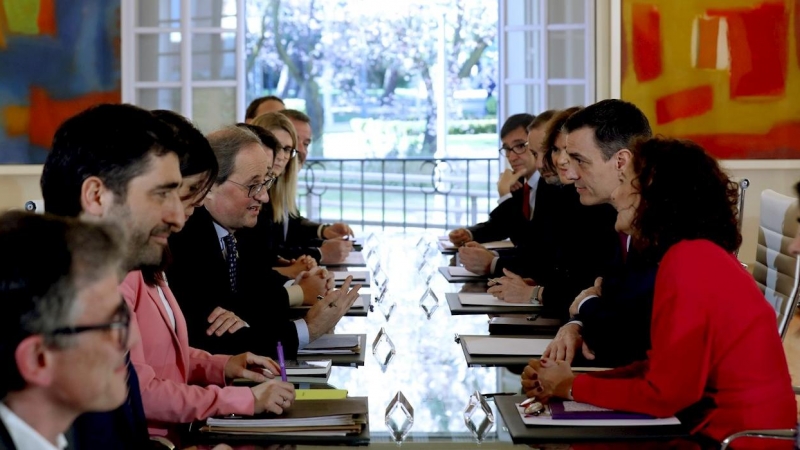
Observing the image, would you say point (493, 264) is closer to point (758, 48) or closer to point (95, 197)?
point (95, 197)

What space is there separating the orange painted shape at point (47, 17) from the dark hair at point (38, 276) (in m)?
6.09

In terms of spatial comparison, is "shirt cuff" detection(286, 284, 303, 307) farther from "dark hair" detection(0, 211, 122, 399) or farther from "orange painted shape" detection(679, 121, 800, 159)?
"orange painted shape" detection(679, 121, 800, 159)

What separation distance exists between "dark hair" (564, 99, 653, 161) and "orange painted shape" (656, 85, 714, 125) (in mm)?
3970

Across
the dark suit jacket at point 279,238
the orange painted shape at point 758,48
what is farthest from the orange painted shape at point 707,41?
the dark suit jacket at point 279,238

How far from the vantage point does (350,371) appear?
2365 mm

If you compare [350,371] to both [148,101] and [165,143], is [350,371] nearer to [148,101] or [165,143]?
[165,143]

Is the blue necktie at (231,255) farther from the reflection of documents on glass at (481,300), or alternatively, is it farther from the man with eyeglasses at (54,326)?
the man with eyeglasses at (54,326)

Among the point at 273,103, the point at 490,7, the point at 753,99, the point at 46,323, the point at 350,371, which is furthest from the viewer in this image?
the point at 490,7

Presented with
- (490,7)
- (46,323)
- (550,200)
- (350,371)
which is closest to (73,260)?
(46,323)

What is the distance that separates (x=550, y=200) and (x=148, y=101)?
3910 mm

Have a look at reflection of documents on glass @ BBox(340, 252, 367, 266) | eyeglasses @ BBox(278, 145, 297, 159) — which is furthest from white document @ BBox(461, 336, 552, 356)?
eyeglasses @ BBox(278, 145, 297, 159)

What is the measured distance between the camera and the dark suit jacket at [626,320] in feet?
8.09

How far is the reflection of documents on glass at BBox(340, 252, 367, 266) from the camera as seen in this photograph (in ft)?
14.3

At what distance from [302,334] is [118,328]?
1398mm
